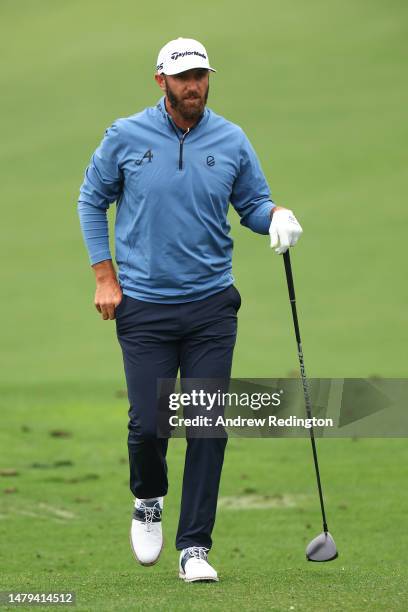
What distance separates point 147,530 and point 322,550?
780 millimetres

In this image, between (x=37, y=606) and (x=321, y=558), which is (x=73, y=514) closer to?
(x=321, y=558)

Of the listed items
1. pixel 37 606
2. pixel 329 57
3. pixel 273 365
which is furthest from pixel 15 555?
pixel 329 57

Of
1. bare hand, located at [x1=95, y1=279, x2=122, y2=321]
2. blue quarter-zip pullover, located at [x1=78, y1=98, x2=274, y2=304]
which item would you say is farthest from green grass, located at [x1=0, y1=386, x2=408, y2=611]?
blue quarter-zip pullover, located at [x1=78, y1=98, x2=274, y2=304]

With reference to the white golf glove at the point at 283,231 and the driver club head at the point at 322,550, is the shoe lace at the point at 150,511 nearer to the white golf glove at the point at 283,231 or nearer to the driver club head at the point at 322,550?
the driver club head at the point at 322,550

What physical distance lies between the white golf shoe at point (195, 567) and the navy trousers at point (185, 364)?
0.13 feet

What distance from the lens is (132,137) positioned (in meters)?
6.12

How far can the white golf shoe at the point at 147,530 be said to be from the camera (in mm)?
6453

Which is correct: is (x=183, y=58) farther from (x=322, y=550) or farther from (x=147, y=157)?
(x=322, y=550)

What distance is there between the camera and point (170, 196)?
6.04 metres

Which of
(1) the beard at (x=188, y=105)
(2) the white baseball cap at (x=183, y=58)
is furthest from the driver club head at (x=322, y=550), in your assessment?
(2) the white baseball cap at (x=183, y=58)

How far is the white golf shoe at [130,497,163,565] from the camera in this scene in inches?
254

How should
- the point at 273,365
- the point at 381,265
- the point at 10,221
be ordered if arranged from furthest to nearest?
the point at 10,221 → the point at 381,265 → the point at 273,365

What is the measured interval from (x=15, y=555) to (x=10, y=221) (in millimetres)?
12545

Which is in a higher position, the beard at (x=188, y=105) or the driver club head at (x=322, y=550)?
the beard at (x=188, y=105)
